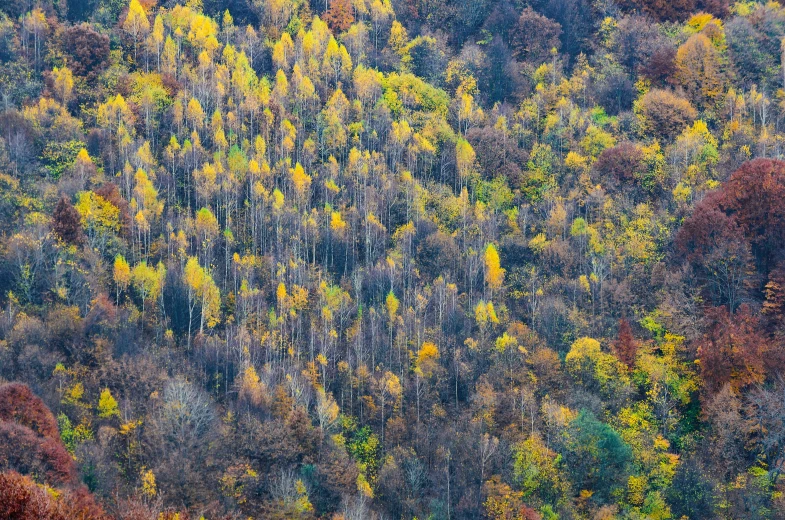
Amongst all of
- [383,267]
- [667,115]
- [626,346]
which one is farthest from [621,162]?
[383,267]

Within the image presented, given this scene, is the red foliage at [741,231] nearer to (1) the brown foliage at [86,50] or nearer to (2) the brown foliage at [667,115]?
(2) the brown foliage at [667,115]

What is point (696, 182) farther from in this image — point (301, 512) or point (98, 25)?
point (98, 25)

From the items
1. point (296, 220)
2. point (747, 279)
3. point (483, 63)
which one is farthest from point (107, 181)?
A: point (747, 279)

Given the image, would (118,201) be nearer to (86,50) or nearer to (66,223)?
(66,223)

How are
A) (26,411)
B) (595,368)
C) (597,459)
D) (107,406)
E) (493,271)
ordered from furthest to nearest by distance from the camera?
(493,271), (595,368), (107,406), (597,459), (26,411)

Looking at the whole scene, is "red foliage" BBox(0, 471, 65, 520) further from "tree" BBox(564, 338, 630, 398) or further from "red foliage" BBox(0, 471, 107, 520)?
"tree" BBox(564, 338, 630, 398)
